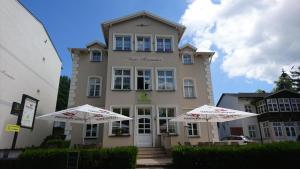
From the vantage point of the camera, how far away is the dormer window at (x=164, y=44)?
18.0m

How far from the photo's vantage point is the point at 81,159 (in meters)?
8.91

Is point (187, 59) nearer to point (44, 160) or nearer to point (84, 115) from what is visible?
point (84, 115)

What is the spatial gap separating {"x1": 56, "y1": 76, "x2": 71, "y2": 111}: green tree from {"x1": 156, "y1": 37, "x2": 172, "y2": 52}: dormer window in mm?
24882

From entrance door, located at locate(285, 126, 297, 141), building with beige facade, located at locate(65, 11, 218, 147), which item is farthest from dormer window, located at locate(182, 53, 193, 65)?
entrance door, located at locate(285, 126, 297, 141)

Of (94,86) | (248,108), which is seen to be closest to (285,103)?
(248,108)

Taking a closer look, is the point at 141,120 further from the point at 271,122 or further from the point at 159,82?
the point at 271,122

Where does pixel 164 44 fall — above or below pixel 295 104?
above

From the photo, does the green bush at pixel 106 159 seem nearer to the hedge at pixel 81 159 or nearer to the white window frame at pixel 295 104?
the hedge at pixel 81 159

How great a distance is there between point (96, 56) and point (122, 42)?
2754 mm

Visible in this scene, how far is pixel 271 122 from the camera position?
28125 millimetres

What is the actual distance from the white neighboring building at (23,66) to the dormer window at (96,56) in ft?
16.0

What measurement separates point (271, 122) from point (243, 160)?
75.7 feet

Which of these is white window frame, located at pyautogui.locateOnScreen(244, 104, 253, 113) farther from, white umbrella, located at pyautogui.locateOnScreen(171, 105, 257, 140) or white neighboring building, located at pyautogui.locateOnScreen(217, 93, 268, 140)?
white umbrella, located at pyautogui.locateOnScreen(171, 105, 257, 140)

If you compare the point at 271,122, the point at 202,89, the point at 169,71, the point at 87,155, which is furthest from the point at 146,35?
the point at 271,122
